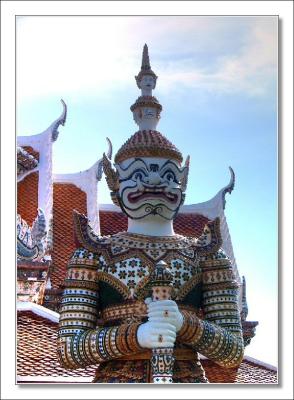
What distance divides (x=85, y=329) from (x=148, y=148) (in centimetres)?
68

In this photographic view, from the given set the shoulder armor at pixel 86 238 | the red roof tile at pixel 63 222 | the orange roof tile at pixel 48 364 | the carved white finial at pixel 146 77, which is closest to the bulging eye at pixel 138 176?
the shoulder armor at pixel 86 238

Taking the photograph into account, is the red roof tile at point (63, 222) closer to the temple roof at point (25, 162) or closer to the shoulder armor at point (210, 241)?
the temple roof at point (25, 162)

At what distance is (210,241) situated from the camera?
9.86 ft

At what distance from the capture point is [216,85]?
345 cm

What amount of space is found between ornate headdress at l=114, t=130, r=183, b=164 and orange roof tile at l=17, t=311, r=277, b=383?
3.38ft

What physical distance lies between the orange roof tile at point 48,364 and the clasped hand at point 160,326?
2.89 ft

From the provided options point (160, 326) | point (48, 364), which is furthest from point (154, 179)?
point (48, 364)

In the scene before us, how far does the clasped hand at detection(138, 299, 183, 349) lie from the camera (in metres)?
2.60

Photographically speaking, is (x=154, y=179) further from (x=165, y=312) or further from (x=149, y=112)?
(x=165, y=312)

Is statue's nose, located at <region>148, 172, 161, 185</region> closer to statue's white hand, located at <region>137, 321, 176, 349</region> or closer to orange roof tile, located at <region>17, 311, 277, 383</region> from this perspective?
statue's white hand, located at <region>137, 321, 176, 349</region>

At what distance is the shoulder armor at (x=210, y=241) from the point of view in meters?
2.97

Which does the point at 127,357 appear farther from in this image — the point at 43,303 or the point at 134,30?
the point at 43,303
